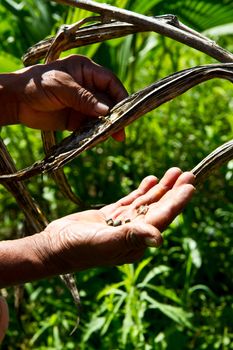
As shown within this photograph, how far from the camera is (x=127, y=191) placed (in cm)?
304

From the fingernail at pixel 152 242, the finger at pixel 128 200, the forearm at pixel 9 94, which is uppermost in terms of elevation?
the forearm at pixel 9 94

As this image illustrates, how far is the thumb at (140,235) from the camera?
4.20 ft

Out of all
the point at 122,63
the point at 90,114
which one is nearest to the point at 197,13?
the point at 122,63

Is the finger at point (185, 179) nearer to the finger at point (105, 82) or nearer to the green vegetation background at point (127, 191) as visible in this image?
the finger at point (105, 82)

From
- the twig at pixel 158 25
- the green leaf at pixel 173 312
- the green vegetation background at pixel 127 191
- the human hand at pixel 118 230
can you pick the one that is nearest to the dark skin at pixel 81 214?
the human hand at pixel 118 230

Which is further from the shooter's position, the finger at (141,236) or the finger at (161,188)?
the finger at (161,188)

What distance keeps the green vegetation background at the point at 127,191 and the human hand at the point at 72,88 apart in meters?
0.71

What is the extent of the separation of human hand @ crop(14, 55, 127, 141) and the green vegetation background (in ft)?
2.32

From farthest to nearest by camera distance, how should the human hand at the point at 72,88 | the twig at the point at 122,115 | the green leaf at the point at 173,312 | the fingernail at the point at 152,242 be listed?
1. the green leaf at the point at 173,312
2. the human hand at the point at 72,88
3. the twig at the point at 122,115
4. the fingernail at the point at 152,242

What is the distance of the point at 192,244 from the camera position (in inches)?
106

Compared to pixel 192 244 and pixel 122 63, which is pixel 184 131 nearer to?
pixel 122 63

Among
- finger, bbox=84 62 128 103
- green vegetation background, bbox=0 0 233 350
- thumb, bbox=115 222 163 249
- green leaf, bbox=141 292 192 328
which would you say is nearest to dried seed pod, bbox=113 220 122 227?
thumb, bbox=115 222 163 249

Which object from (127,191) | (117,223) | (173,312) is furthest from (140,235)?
(127,191)

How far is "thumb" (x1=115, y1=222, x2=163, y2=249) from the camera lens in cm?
128
